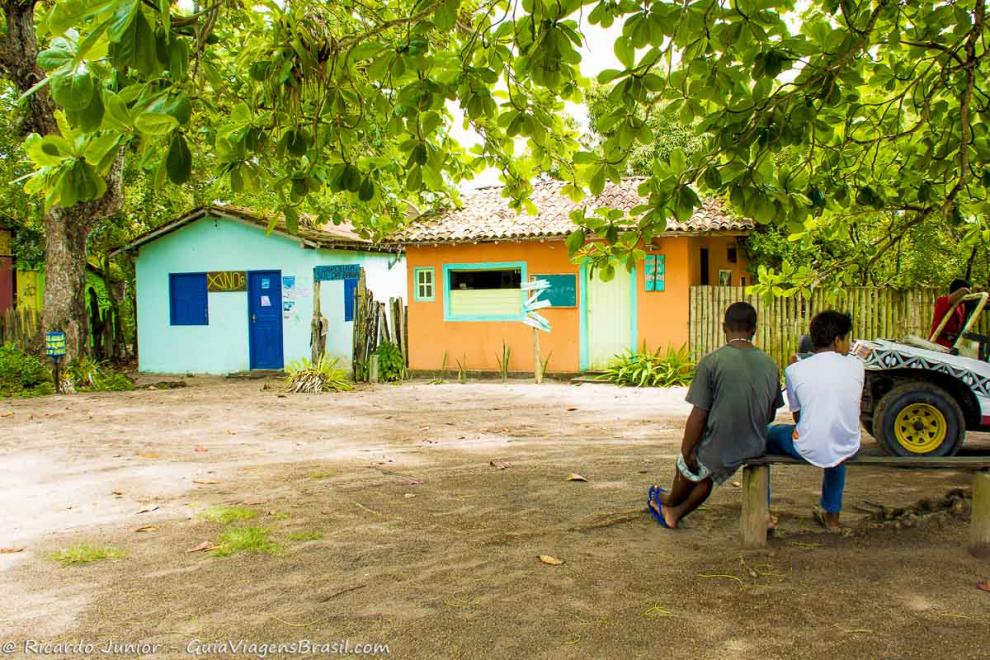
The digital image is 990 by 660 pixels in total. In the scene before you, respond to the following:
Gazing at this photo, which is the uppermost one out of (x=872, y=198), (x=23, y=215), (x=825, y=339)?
(x=23, y=215)

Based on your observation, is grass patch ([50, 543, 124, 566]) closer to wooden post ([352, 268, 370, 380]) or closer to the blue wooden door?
wooden post ([352, 268, 370, 380])

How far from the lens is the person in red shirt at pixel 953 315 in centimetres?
721

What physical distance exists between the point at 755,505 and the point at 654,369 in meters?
10.0

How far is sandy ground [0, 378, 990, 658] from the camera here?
3.26 meters

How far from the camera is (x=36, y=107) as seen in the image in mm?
13195

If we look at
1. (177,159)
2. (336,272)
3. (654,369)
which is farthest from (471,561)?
(336,272)

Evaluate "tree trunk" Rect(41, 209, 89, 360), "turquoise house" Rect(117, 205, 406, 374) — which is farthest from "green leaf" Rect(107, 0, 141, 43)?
"turquoise house" Rect(117, 205, 406, 374)

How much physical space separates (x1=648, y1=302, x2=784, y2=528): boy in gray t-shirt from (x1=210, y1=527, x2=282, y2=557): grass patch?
248 centimetres

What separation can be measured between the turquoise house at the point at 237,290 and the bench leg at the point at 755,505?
1269 cm

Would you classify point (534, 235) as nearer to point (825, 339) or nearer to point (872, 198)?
point (872, 198)

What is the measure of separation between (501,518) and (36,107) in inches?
488

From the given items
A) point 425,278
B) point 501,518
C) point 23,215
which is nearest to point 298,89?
point 501,518

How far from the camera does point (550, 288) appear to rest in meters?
15.4

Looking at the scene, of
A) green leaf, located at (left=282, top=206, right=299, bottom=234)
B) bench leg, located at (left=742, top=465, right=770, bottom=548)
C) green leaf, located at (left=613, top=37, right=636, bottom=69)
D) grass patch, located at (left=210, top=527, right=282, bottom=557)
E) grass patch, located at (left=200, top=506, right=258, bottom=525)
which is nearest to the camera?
green leaf, located at (left=613, top=37, right=636, bottom=69)
